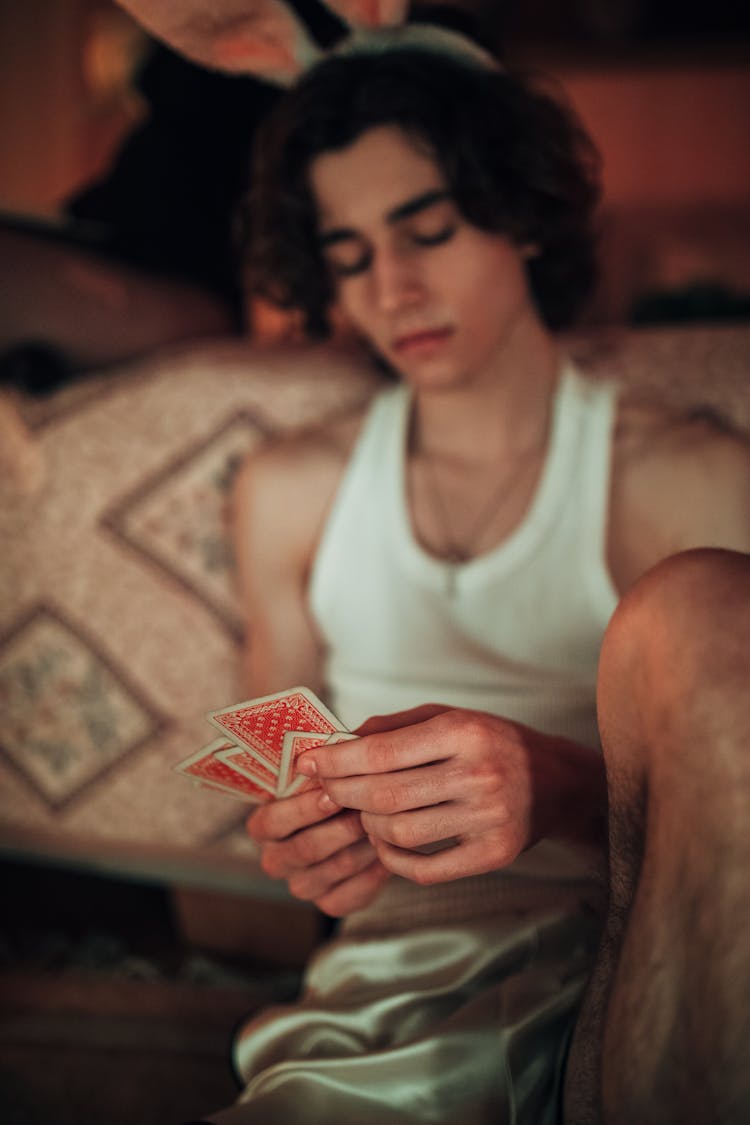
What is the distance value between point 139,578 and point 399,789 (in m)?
0.85

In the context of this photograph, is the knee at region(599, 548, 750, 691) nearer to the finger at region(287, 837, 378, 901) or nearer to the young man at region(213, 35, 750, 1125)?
the young man at region(213, 35, 750, 1125)

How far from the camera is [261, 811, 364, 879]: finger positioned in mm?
765

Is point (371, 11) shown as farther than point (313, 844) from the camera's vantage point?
Yes

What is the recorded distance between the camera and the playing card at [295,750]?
2.16ft

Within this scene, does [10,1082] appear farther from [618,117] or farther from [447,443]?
[618,117]

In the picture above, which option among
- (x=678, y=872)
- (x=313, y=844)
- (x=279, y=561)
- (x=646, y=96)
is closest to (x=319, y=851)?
(x=313, y=844)

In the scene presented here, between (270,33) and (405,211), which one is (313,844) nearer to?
(405,211)

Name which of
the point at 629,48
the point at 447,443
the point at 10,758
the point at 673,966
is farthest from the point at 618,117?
the point at 673,966

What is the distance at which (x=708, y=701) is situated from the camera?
563 millimetres

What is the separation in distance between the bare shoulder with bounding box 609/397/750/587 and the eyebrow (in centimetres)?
42

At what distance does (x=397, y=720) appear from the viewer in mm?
699

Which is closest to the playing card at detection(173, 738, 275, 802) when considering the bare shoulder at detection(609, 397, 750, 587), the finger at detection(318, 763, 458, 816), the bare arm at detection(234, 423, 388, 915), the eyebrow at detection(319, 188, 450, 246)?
the finger at detection(318, 763, 458, 816)

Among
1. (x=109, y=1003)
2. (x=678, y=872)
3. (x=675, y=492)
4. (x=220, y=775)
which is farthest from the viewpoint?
(x=109, y=1003)

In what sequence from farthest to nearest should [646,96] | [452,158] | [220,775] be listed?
[646,96]
[452,158]
[220,775]
